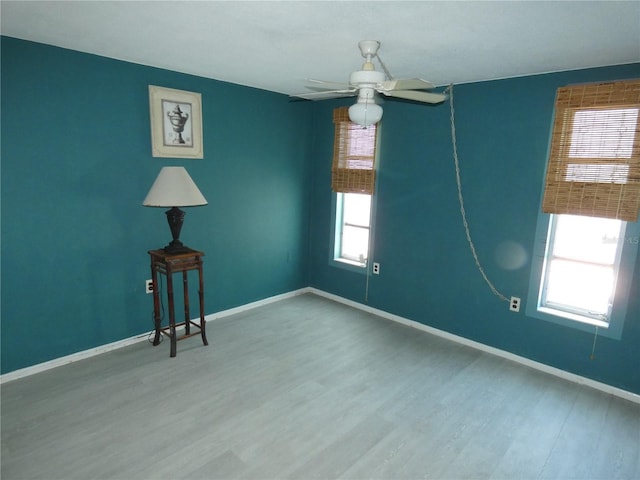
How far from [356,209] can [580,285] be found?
2333 millimetres

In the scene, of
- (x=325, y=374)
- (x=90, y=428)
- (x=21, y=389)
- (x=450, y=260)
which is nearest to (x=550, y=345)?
(x=450, y=260)

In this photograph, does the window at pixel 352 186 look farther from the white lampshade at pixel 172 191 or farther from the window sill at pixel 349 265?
the white lampshade at pixel 172 191

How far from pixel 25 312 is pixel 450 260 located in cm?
354

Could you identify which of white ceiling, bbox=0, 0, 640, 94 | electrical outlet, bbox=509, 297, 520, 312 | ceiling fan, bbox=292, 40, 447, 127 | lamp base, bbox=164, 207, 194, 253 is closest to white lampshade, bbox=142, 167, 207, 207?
lamp base, bbox=164, 207, 194, 253

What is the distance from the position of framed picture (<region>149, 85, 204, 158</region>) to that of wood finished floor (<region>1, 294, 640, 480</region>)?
5.70 ft

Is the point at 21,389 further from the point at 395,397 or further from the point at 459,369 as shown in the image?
the point at 459,369

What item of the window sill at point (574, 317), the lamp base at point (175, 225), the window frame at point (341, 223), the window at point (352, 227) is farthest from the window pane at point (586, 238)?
the lamp base at point (175, 225)

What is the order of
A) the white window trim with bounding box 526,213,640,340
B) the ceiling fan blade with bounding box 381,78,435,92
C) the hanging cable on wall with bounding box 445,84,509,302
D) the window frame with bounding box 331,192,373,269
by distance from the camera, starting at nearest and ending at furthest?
1. the ceiling fan blade with bounding box 381,78,435,92
2. the white window trim with bounding box 526,213,640,340
3. the hanging cable on wall with bounding box 445,84,509,302
4. the window frame with bounding box 331,192,373,269

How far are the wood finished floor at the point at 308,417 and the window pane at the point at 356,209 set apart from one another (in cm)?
158

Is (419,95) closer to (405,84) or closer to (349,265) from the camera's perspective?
(405,84)

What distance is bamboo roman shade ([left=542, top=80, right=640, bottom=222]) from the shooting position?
2670 mm

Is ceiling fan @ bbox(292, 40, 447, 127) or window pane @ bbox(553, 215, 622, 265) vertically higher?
ceiling fan @ bbox(292, 40, 447, 127)

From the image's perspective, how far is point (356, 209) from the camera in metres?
4.58

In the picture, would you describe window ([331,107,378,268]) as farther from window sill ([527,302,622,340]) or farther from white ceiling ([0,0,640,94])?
window sill ([527,302,622,340])
